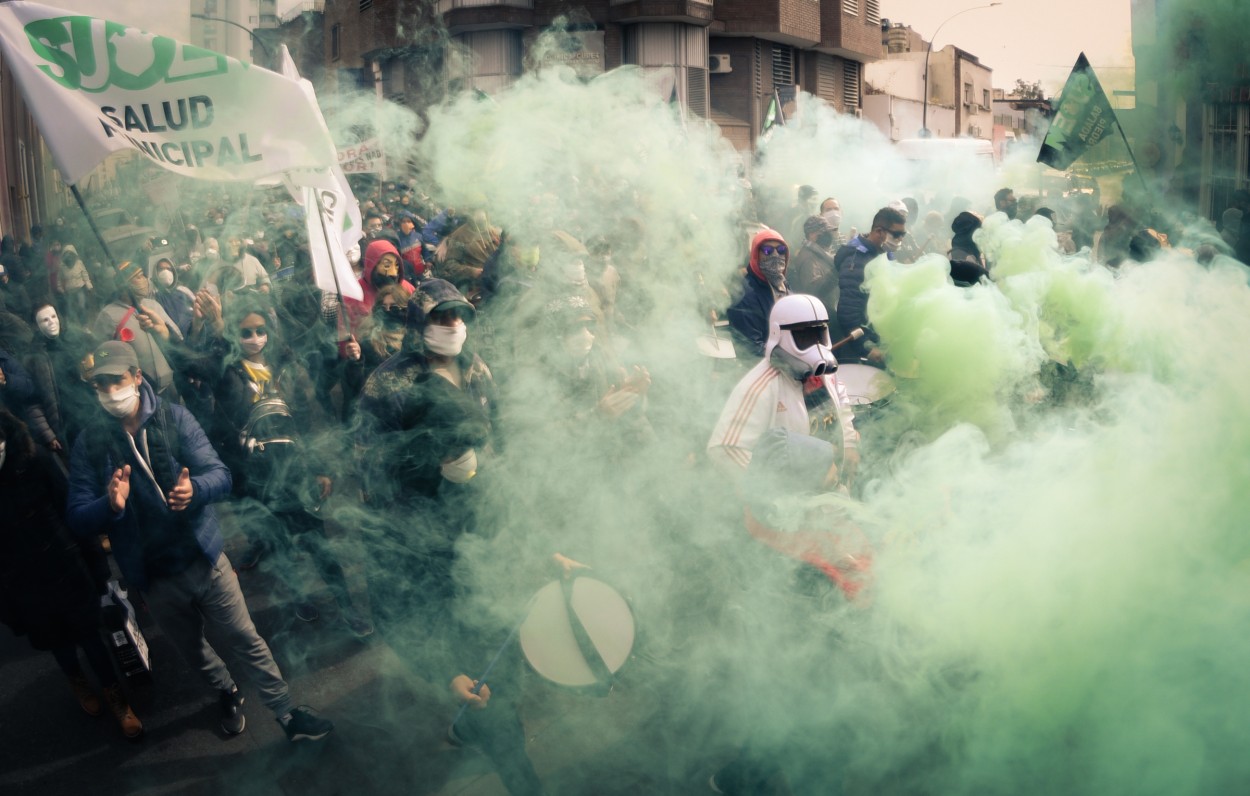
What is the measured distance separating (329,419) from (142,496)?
181 cm

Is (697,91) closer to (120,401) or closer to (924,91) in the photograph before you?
(924,91)

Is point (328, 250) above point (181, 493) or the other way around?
above

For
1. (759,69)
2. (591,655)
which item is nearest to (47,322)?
(591,655)

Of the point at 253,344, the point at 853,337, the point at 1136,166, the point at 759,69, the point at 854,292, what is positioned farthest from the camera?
Result: the point at 759,69

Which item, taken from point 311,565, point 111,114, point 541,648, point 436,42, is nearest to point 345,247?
point 111,114

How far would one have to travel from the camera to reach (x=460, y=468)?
3.88 m

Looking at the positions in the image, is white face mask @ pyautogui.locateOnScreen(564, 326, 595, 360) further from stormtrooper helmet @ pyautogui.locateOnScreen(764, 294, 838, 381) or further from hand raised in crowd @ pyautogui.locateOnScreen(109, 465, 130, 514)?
hand raised in crowd @ pyautogui.locateOnScreen(109, 465, 130, 514)

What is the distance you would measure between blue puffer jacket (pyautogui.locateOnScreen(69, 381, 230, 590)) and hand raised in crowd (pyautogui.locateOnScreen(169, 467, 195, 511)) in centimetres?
3

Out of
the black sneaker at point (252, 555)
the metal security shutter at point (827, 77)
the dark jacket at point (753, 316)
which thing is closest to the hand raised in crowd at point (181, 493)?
Answer: the black sneaker at point (252, 555)

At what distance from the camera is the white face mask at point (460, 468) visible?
12.7ft

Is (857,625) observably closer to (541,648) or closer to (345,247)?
(541,648)

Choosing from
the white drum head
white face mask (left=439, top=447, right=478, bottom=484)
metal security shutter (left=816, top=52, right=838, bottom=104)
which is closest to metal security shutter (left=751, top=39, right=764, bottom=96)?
metal security shutter (left=816, top=52, right=838, bottom=104)

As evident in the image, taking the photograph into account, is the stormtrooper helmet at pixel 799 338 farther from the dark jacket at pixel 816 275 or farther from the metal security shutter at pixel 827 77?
the metal security shutter at pixel 827 77

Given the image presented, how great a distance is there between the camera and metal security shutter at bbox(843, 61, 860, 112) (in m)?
34.8
